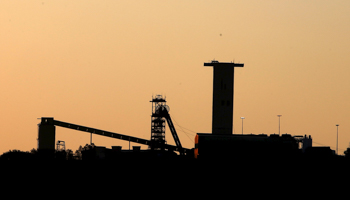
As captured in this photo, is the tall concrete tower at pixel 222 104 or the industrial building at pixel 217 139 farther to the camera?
the tall concrete tower at pixel 222 104

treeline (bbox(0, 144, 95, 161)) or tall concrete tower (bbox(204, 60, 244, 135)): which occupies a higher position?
tall concrete tower (bbox(204, 60, 244, 135))

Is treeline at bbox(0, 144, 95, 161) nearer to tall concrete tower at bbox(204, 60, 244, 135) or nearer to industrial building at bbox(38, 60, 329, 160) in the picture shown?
industrial building at bbox(38, 60, 329, 160)

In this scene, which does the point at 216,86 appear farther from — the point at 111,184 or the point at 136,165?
the point at 111,184

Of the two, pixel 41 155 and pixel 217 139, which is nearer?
pixel 217 139

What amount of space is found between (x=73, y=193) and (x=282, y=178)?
30372 millimetres

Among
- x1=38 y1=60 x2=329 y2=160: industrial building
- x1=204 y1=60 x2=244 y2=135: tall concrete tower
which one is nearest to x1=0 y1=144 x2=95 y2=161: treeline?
x1=38 y1=60 x2=329 y2=160: industrial building

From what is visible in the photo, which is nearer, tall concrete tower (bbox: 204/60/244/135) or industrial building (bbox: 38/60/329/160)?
industrial building (bbox: 38/60/329/160)

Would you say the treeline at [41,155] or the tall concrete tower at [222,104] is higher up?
the tall concrete tower at [222,104]

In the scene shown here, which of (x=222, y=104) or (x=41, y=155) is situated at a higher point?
(x=222, y=104)

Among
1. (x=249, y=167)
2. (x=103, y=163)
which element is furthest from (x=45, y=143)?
(x=249, y=167)

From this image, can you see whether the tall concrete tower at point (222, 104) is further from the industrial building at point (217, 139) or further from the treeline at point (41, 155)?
the treeline at point (41, 155)

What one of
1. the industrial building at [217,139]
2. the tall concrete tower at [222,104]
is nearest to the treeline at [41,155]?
the industrial building at [217,139]

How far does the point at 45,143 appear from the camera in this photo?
176625mm

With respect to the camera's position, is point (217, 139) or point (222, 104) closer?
point (217, 139)
